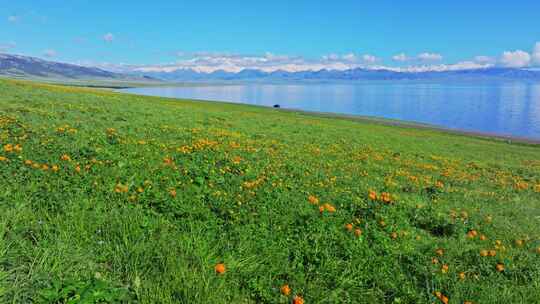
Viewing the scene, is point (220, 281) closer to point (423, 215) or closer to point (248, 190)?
point (248, 190)

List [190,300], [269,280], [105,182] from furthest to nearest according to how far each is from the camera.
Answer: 1. [105,182]
2. [269,280]
3. [190,300]

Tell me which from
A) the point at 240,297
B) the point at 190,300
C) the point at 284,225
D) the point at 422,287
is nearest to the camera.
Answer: the point at 190,300

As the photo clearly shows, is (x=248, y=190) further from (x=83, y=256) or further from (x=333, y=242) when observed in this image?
(x=83, y=256)

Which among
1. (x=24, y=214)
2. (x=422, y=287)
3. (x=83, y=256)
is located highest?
(x=24, y=214)

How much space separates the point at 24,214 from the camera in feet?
15.9

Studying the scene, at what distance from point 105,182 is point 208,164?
2.76 metres

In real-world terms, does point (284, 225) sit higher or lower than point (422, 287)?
higher

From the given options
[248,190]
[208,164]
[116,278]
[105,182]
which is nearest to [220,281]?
[116,278]

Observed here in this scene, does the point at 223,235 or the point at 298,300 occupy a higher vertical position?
the point at 223,235

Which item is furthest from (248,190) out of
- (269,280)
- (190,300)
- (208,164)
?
(190,300)

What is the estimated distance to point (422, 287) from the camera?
190 inches

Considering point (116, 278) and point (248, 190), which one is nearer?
point (116, 278)

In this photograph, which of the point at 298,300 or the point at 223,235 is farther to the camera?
the point at 223,235

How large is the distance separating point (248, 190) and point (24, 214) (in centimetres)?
395
